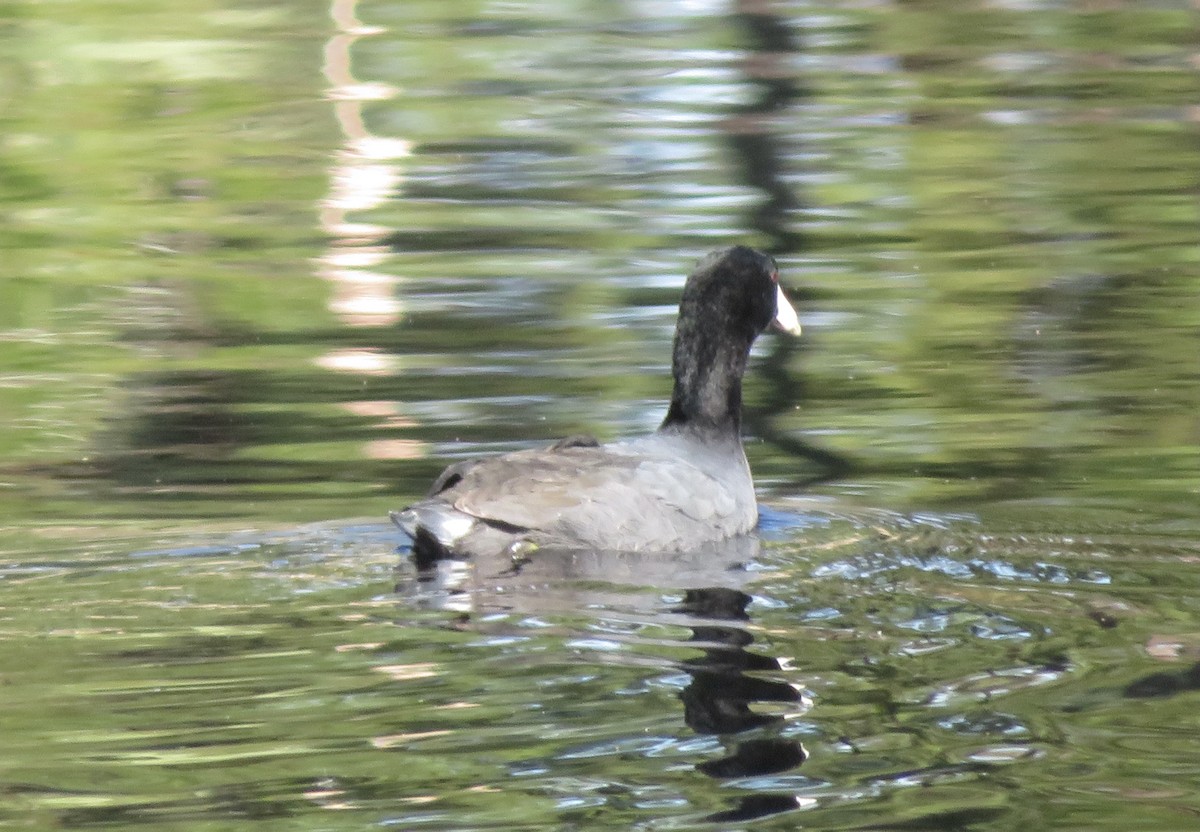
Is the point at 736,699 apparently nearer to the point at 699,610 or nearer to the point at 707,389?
the point at 699,610

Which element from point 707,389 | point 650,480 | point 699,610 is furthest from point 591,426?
point 699,610

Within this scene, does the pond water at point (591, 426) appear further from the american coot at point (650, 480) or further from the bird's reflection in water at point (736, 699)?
the american coot at point (650, 480)

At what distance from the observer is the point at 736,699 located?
616 centimetres

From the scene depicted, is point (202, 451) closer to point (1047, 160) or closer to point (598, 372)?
point (598, 372)

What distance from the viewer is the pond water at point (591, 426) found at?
→ 18.6 ft

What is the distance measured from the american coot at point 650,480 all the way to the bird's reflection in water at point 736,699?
2.29 feet

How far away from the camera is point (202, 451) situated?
9.66 m

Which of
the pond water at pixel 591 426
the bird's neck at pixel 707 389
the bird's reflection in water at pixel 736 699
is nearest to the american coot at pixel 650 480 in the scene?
the bird's neck at pixel 707 389

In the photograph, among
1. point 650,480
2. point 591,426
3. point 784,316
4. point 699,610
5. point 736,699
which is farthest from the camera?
point 591,426

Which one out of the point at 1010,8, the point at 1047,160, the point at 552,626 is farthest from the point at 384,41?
the point at 552,626

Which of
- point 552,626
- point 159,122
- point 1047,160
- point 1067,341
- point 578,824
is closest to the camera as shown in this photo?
point 578,824

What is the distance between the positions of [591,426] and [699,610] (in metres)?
3.12

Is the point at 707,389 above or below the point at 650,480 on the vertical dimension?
above

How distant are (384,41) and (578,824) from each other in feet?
64.5
